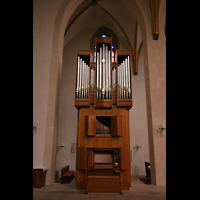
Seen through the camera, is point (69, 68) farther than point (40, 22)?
Yes

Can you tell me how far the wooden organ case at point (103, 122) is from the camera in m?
6.15

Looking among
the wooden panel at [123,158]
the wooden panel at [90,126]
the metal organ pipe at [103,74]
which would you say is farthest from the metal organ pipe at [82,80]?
the wooden panel at [123,158]

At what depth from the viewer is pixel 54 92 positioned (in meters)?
7.68

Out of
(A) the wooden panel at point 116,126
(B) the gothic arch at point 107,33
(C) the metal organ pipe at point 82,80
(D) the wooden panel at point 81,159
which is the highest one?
(B) the gothic arch at point 107,33

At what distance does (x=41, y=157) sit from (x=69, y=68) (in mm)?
7080

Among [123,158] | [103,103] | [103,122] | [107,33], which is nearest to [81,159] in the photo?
[123,158]

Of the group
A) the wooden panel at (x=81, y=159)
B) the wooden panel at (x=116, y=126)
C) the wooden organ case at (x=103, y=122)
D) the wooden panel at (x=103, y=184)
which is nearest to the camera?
the wooden panel at (x=103, y=184)

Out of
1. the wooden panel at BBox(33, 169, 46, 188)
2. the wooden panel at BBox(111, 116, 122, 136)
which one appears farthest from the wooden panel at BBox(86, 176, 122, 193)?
the wooden panel at BBox(33, 169, 46, 188)

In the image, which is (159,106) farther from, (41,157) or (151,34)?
(41,157)

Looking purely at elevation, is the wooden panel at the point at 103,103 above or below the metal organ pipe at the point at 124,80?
below

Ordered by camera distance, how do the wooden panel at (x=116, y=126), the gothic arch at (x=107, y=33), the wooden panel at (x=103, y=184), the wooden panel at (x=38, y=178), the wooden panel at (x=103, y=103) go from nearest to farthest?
the wooden panel at (x=103, y=184) < the wooden panel at (x=38, y=178) < the wooden panel at (x=116, y=126) < the wooden panel at (x=103, y=103) < the gothic arch at (x=107, y=33)

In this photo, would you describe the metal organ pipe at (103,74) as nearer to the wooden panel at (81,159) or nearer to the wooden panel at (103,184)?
the wooden panel at (81,159)

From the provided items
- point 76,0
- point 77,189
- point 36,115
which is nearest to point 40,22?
point 76,0

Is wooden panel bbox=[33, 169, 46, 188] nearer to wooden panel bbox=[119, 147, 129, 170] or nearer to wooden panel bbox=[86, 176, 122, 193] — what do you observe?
wooden panel bbox=[86, 176, 122, 193]
